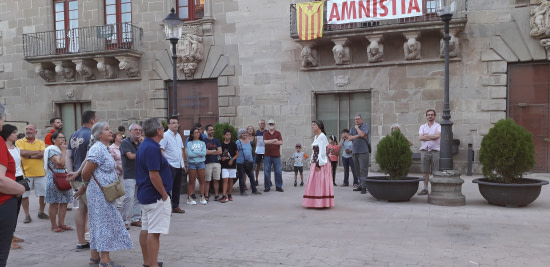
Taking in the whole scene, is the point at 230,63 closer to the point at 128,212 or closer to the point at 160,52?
the point at 160,52

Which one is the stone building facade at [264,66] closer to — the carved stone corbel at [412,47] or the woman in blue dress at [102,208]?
the carved stone corbel at [412,47]

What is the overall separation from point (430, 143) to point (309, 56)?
20.4 ft

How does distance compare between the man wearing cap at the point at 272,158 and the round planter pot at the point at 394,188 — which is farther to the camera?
the man wearing cap at the point at 272,158

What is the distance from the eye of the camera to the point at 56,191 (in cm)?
707

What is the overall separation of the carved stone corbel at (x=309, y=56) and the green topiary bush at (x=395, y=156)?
20.7ft

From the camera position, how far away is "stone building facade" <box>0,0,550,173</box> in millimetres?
13070

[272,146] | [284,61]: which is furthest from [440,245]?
[284,61]

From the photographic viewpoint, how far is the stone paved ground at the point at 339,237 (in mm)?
5293

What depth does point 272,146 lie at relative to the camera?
36.7 ft

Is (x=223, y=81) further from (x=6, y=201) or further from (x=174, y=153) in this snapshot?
(x=6, y=201)

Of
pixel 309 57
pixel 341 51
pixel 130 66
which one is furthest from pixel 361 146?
pixel 130 66

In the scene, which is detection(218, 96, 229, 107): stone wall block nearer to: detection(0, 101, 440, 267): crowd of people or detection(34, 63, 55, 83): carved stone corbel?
detection(0, 101, 440, 267): crowd of people

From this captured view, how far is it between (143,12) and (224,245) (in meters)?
13.5

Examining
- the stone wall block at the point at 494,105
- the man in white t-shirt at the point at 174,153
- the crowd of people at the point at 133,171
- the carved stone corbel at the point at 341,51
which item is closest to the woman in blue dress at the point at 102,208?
the crowd of people at the point at 133,171
